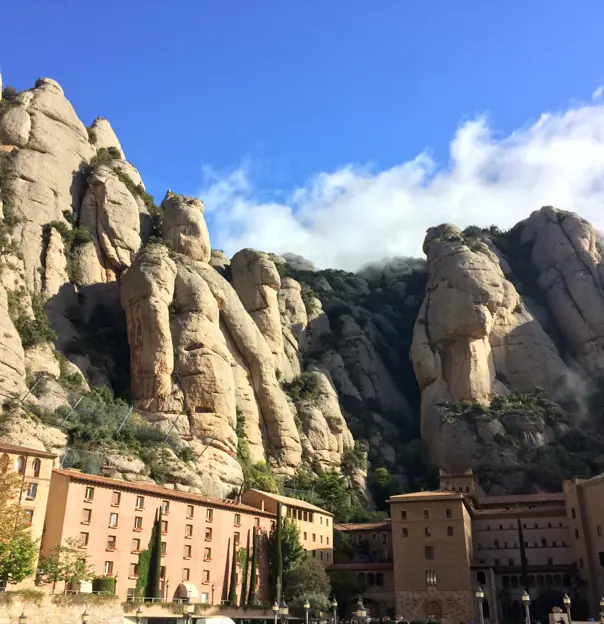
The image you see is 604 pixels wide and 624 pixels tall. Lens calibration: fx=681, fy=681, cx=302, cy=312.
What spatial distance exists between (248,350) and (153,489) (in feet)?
109

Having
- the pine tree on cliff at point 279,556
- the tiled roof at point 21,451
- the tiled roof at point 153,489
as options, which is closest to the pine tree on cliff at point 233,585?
the pine tree on cliff at point 279,556

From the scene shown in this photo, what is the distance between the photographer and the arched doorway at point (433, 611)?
57172mm

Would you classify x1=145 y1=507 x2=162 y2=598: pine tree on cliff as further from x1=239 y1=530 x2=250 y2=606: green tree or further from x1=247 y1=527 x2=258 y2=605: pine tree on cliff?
x1=247 y1=527 x2=258 y2=605: pine tree on cliff

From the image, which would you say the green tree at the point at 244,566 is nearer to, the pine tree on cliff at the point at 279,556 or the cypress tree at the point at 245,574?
the cypress tree at the point at 245,574

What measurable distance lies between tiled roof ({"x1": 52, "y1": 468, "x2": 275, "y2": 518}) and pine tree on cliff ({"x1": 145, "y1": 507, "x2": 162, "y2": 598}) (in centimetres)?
221

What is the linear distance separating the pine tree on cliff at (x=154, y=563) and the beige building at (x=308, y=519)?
13.6m

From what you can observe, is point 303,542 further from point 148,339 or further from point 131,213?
point 131,213

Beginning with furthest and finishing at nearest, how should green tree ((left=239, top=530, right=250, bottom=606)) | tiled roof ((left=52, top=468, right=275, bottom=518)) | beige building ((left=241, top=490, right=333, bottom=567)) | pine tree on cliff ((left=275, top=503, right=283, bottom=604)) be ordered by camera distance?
beige building ((left=241, top=490, right=333, bottom=567))
pine tree on cliff ((left=275, top=503, right=283, bottom=604))
green tree ((left=239, top=530, right=250, bottom=606))
tiled roof ((left=52, top=468, right=275, bottom=518))

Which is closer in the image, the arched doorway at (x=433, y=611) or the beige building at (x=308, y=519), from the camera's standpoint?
the arched doorway at (x=433, y=611)

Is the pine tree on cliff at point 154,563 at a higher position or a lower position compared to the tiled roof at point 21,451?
lower

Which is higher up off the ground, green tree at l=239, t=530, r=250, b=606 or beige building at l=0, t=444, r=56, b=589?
beige building at l=0, t=444, r=56, b=589

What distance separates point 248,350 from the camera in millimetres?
83188

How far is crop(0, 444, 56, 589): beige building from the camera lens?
43.4 m

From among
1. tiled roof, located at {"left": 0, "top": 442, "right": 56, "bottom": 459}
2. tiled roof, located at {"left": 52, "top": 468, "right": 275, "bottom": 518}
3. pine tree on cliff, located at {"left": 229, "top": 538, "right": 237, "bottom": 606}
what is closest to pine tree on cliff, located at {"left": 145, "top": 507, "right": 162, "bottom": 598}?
tiled roof, located at {"left": 52, "top": 468, "right": 275, "bottom": 518}
